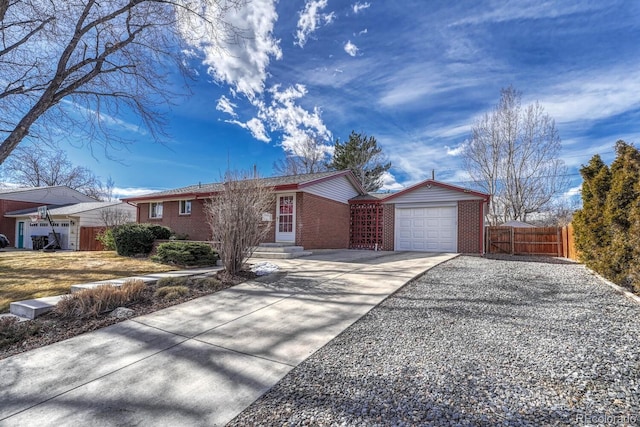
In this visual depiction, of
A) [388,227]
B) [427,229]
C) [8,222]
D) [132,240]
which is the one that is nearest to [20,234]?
[8,222]

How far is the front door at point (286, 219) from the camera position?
1204 centimetres

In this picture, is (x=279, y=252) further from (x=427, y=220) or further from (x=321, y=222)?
(x=427, y=220)

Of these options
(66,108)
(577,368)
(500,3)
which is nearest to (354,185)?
(500,3)

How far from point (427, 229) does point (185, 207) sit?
40.3 feet

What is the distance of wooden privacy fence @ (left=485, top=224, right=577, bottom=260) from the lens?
A: 12758 mm

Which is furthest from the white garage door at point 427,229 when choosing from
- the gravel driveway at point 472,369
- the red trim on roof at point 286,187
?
the gravel driveway at point 472,369

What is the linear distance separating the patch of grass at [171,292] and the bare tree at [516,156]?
70.2ft

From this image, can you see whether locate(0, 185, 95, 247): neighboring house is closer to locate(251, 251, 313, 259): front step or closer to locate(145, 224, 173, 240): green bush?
locate(145, 224, 173, 240): green bush

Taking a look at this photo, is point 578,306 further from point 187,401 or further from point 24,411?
point 24,411

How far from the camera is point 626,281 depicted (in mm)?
5461

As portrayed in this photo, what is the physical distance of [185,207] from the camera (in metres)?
15.2

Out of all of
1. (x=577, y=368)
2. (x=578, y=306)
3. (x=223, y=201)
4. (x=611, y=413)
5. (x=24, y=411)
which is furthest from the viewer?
(x=223, y=201)

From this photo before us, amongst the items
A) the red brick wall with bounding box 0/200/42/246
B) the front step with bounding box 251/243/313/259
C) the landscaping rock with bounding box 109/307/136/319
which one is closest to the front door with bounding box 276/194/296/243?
the front step with bounding box 251/243/313/259

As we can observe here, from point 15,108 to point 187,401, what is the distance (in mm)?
9151
